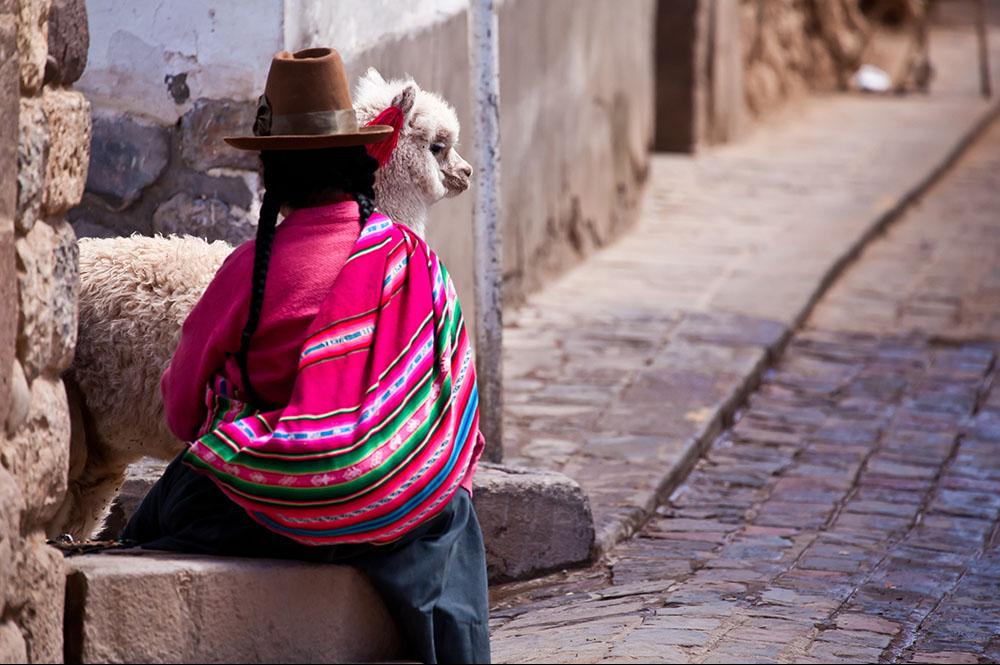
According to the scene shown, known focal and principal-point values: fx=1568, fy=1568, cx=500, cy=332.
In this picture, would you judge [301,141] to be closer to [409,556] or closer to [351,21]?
[409,556]

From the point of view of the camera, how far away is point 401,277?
3531 mm

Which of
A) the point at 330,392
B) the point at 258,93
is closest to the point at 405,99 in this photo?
the point at 258,93

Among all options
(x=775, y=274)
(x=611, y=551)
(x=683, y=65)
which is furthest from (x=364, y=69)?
(x=683, y=65)

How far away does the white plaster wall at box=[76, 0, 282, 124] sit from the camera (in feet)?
16.6

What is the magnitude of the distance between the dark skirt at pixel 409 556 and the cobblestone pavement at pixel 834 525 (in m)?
0.26

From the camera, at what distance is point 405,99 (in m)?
4.48

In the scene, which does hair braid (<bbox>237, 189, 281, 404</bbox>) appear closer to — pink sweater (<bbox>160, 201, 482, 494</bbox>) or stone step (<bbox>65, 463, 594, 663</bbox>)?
pink sweater (<bbox>160, 201, 482, 494</bbox>)

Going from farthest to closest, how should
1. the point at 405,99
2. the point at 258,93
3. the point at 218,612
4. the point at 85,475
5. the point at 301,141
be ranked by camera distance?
1. the point at 258,93
2. the point at 405,99
3. the point at 85,475
4. the point at 301,141
5. the point at 218,612

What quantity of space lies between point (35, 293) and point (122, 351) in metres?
0.97

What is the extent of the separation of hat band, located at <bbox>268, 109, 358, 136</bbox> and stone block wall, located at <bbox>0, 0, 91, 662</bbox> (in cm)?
44

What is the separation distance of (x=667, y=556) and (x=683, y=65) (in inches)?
308

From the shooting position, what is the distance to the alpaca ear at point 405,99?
176 inches

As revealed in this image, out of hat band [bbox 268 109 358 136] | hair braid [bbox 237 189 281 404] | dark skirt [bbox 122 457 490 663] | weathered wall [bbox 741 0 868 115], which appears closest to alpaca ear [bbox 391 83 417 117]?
hat band [bbox 268 109 358 136]

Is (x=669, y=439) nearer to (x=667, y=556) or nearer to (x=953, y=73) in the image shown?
(x=667, y=556)
